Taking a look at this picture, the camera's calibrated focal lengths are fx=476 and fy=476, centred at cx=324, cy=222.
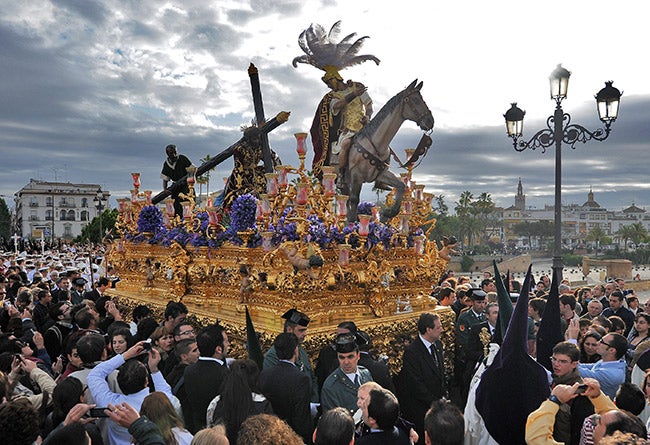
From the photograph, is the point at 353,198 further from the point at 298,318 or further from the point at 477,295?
the point at 298,318

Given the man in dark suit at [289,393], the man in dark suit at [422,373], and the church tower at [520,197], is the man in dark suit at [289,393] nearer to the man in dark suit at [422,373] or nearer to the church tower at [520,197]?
the man in dark suit at [422,373]

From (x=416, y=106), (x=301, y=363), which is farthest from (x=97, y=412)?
(x=416, y=106)

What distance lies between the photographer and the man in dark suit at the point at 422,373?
221 inches

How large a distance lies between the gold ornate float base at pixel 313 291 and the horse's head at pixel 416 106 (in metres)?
2.49

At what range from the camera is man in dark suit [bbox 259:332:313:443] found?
421 cm

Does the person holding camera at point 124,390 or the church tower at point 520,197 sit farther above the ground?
the church tower at point 520,197

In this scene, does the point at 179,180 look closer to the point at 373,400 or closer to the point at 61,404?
the point at 61,404

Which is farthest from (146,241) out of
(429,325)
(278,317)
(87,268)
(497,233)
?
(497,233)

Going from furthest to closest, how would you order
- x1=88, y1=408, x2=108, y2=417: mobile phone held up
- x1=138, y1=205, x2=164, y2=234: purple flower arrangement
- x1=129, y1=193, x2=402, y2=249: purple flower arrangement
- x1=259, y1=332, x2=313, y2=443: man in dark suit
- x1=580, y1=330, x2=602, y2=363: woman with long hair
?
x1=138, y1=205, x2=164, y2=234: purple flower arrangement < x1=129, y1=193, x2=402, y2=249: purple flower arrangement < x1=580, y1=330, x2=602, y2=363: woman with long hair < x1=259, y1=332, x2=313, y2=443: man in dark suit < x1=88, y1=408, x2=108, y2=417: mobile phone held up

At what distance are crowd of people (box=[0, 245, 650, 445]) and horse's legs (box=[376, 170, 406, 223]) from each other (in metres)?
2.88

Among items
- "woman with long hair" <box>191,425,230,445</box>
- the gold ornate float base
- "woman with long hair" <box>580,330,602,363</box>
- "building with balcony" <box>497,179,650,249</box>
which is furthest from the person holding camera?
"building with balcony" <box>497,179,650,249</box>

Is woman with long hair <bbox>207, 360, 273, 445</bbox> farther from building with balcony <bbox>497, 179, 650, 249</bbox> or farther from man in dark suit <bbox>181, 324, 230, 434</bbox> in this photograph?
building with balcony <bbox>497, 179, 650, 249</bbox>

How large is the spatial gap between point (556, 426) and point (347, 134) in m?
7.23

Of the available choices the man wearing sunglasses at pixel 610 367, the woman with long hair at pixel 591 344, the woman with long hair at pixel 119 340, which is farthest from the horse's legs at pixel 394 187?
the woman with long hair at pixel 119 340
